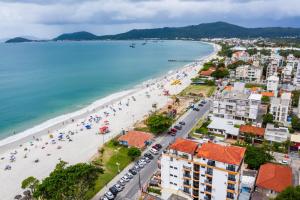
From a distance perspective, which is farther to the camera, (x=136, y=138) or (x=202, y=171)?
(x=136, y=138)

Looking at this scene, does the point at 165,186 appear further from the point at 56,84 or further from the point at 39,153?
the point at 56,84

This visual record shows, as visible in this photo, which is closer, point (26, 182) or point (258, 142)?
point (26, 182)

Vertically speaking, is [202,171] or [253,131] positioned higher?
[202,171]

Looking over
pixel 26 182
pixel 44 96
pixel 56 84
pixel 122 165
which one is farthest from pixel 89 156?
pixel 56 84

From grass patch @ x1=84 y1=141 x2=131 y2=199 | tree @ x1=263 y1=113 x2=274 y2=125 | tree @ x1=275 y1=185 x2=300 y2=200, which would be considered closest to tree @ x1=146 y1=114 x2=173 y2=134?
grass patch @ x1=84 y1=141 x2=131 y2=199

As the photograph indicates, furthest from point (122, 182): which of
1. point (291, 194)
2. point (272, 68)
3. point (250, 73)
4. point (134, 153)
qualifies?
point (272, 68)

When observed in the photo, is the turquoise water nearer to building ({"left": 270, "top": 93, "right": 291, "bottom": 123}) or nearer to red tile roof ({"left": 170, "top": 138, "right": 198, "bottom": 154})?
red tile roof ({"left": 170, "top": 138, "right": 198, "bottom": 154})

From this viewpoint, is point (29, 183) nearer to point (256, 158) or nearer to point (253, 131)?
point (256, 158)
